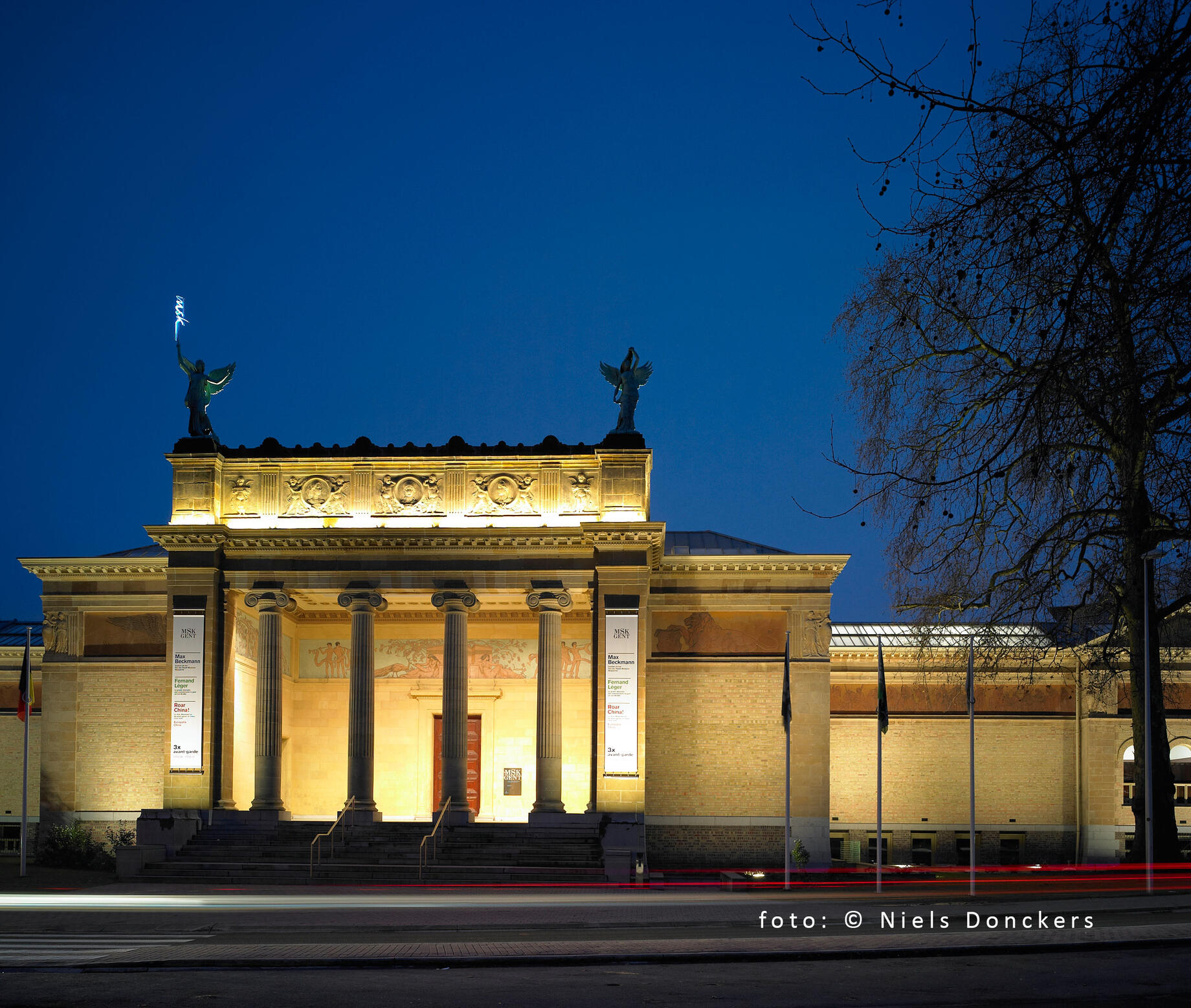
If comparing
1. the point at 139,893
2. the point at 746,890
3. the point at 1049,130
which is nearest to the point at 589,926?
the point at 746,890

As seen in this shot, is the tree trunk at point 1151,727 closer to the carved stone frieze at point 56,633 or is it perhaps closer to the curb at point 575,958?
the curb at point 575,958

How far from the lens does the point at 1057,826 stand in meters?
41.9

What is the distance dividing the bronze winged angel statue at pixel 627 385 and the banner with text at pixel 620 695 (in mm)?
6199

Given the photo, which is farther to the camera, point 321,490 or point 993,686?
point 993,686

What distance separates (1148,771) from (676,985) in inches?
596

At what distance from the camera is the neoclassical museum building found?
121 feet

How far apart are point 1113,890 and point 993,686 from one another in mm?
18018

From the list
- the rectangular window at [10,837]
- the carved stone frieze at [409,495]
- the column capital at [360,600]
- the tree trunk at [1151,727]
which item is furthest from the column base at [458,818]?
the rectangular window at [10,837]

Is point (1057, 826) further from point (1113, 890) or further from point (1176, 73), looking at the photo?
point (1176, 73)

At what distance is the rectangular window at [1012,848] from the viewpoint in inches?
1649

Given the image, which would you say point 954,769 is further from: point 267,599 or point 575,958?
point 575,958

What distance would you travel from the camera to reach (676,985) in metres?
14.6

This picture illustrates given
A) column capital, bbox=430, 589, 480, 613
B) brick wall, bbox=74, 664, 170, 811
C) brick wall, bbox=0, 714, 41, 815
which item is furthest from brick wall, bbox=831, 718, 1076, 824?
brick wall, bbox=0, 714, 41, 815

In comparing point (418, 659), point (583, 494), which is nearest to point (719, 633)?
point (583, 494)
